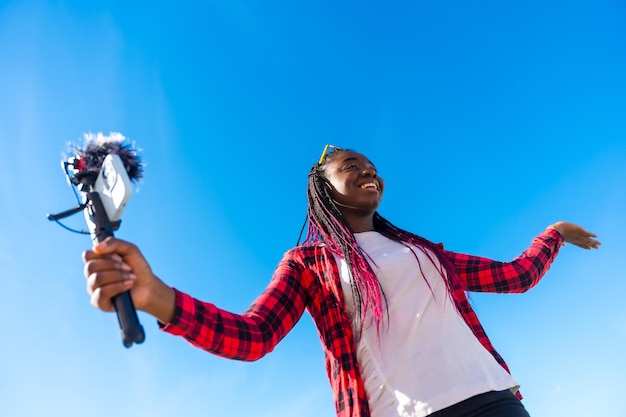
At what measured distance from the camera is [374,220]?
438 centimetres

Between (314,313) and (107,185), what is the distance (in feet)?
5.40

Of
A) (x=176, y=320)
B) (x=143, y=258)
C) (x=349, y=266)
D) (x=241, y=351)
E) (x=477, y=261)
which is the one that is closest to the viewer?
(x=143, y=258)

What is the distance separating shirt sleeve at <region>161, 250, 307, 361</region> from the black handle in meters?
0.39

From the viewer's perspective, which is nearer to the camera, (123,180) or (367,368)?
(123,180)

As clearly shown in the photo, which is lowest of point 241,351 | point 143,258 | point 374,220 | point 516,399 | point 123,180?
point 516,399

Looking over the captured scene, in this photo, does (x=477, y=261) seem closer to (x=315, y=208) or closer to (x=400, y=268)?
(x=400, y=268)

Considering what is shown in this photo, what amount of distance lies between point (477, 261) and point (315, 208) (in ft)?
4.65

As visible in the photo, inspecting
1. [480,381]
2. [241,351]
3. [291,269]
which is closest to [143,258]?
[241,351]

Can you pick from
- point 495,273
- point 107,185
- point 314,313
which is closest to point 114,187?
point 107,185

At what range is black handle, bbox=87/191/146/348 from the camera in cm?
181

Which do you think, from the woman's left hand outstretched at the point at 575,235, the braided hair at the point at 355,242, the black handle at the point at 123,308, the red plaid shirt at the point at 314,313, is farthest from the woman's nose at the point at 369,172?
the black handle at the point at 123,308

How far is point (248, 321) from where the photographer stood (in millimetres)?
2682

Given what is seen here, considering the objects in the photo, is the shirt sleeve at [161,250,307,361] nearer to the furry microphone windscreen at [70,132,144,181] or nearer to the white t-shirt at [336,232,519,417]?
the white t-shirt at [336,232,519,417]

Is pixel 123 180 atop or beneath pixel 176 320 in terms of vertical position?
atop
